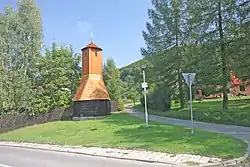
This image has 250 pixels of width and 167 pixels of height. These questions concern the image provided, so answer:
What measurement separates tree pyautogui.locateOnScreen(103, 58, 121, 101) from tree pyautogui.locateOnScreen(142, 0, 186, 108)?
771 inches

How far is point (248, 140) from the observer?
13516 mm

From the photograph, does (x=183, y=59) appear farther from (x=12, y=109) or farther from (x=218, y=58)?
(x=12, y=109)

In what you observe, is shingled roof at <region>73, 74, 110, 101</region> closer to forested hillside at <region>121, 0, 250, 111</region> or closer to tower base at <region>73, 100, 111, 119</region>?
tower base at <region>73, 100, 111, 119</region>

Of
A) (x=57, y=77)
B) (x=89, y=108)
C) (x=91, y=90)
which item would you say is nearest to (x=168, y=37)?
(x=91, y=90)

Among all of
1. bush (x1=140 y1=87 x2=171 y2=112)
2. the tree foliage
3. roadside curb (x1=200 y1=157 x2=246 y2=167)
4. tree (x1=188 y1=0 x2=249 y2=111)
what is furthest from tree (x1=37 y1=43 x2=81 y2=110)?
roadside curb (x1=200 y1=157 x2=246 y2=167)

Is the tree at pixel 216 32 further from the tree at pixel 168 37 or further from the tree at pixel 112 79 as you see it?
the tree at pixel 112 79

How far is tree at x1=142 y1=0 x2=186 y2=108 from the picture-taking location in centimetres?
3516

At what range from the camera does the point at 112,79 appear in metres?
57.5

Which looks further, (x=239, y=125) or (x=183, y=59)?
(x=183, y=59)

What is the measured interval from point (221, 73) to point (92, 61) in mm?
19490

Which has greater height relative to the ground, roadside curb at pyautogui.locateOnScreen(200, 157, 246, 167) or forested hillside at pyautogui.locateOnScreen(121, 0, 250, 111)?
forested hillside at pyautogui.locateOnScreen(121, 0, 250, 111)

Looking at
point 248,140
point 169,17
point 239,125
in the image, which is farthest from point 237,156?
point 169,17

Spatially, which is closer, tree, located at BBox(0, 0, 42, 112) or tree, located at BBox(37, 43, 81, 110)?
tree, located at BBox(0, 0, 42, 112)

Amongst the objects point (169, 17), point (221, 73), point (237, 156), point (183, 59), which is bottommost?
point (237, 156)
